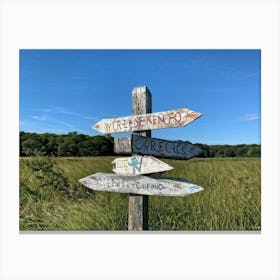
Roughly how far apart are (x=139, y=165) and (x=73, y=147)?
2.40m

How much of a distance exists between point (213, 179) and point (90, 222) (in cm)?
162

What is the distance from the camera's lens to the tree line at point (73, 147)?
3686mm

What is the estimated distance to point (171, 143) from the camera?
2.31 meters

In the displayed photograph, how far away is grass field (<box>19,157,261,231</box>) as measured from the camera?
113 inches

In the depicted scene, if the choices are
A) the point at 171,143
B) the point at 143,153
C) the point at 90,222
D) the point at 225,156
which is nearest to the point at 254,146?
the point at 225,156

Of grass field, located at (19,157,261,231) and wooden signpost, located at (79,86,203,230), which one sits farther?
grass field, located at (19,157,261,231)

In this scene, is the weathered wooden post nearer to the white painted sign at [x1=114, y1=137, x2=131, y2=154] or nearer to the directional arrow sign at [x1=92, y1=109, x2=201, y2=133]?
the directional arrow sign at [x1=92, y1=109, x2=201, y2=133]

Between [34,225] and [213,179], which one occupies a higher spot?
[213,179]

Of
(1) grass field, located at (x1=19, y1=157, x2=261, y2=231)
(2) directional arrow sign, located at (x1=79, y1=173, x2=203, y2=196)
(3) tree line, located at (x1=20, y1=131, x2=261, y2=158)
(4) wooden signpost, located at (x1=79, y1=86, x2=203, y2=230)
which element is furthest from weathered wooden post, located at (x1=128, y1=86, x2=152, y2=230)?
(3) tree line, located at (x1=20, y1=131, x2=261, y2=158)

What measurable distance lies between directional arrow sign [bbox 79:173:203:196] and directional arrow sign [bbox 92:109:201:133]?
1.33 feet

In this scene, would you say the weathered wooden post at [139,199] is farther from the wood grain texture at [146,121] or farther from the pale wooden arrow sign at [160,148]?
the pale wooden arrow sign at [160,148]

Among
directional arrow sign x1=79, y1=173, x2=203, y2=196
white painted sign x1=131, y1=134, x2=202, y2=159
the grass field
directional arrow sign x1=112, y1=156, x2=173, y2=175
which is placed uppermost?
white painted sign x1=131, y1=134, x2=202, y2=159
